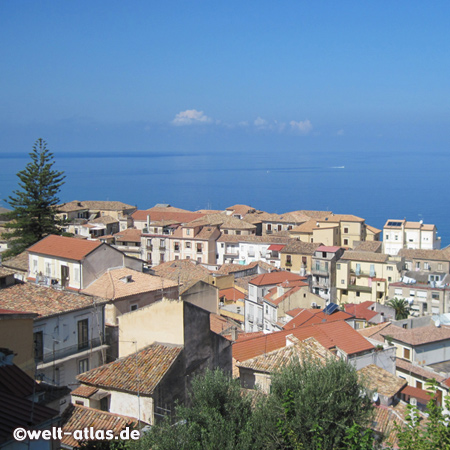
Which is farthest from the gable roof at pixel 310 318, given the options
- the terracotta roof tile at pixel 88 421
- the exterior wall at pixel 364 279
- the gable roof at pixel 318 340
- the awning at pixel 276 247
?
the awning at pixel 276 247

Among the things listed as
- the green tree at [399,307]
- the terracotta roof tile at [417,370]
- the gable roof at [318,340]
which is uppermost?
the gable roof at [318,340]

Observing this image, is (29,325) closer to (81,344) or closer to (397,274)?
(81,344)

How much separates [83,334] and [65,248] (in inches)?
289

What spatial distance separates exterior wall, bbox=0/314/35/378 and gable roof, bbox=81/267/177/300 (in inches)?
344

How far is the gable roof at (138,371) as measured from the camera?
1170 cm

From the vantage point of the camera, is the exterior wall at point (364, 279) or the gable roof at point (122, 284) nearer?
the gable roof at point (122, 284)

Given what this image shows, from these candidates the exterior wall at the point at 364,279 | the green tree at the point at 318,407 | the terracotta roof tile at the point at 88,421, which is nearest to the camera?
the green tree at the point at 318,407

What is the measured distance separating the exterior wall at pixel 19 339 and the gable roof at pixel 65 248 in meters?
11.2

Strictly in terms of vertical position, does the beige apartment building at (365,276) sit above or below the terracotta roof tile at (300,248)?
below

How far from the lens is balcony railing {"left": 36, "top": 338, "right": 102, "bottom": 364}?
15.7 m

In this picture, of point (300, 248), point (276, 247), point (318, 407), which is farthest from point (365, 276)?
point (318, 407)

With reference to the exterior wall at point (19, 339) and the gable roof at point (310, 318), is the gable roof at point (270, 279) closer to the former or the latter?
the gable roof at point (310, 318)

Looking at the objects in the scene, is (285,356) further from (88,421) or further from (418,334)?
(418,334)

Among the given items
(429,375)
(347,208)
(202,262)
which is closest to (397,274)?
(202,262)
